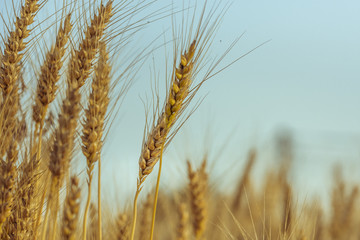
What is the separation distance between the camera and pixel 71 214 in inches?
67.7


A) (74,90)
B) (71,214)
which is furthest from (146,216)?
(74,90)

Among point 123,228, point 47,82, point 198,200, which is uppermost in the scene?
point 47,82

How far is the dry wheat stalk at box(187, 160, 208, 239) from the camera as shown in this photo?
209cm

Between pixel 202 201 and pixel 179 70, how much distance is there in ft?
2.27

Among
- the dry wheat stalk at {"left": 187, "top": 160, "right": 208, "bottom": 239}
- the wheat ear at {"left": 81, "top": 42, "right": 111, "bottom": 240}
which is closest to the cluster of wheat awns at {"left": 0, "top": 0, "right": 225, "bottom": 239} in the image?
the wheat ear at {"left": 81, "top": 42, "right": 111, "bottom": 240}

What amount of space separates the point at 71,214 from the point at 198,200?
1.88ft

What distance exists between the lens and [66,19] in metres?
1.86

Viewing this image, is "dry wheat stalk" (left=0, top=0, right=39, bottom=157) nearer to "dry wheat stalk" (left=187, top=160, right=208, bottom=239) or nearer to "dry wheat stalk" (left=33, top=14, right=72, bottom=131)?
"dry wheat stalk" (left=33, top=14, right=72, bottom=131)

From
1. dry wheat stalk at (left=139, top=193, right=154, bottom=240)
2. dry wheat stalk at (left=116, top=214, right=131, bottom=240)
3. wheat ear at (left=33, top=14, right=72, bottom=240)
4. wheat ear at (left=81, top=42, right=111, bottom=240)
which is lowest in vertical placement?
dry wheat stalk at (left=116, top=214, right=131, bottom=240)

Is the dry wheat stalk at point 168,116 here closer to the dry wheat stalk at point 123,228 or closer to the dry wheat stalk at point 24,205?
the dry wheat stalk at point 24,205

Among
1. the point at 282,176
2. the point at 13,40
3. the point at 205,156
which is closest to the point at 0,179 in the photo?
the point at 13,40

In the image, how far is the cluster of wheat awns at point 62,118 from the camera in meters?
1.53

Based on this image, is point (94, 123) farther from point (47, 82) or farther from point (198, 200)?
point (198, 200)

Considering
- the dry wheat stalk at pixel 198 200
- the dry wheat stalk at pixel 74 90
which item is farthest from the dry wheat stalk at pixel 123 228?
the dry wheat stalk at pixel 74 90
